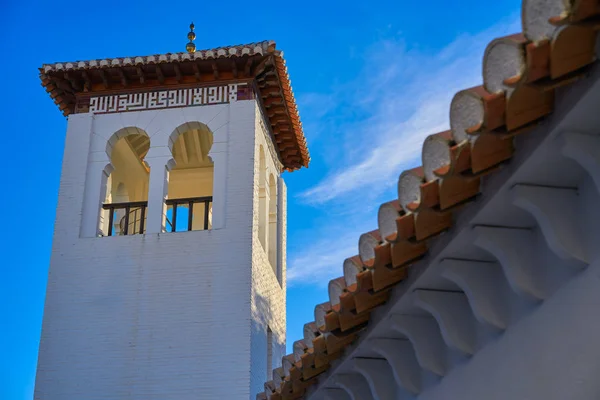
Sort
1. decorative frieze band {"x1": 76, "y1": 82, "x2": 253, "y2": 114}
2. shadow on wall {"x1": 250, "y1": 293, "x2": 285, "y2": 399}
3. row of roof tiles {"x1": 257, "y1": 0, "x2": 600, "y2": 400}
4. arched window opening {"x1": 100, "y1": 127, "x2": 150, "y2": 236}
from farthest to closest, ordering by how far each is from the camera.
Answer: decorative frieze band {"x1": 76, "y1": 82, "x2": 253, "y2": 114}, arched window opening {"x1": 100, "y1": 127, "x2": 150, "y2": 236}, shadow on wall {"x1": 250, "y1": 293, "x2": 285, "y2": 399}, row of roof tiles {"x1": 257, "y1": 0, "x2": 600, "y2": 400}

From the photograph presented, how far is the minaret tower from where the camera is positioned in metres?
13.0

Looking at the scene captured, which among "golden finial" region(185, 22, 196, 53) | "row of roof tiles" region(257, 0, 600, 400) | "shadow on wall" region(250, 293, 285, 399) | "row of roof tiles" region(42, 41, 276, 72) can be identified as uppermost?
"golden finial" region(185, 22, 196, 53)

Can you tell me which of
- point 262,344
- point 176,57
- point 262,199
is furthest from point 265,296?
point 176,57

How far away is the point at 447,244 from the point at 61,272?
1057 cm

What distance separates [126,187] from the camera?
16312mm

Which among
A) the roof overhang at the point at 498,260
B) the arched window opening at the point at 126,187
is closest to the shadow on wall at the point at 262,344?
the arched window opening at the point at 126,187

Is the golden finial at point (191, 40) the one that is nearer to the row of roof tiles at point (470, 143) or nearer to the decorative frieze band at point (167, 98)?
the decorative frieze band at point (167, 98)

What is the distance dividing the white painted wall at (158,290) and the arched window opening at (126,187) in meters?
0.29

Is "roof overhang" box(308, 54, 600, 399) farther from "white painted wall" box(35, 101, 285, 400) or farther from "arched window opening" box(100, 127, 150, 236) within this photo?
"arched window opening" box(100, 127, 150, 236)

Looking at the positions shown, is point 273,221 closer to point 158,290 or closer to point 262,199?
point 262,199

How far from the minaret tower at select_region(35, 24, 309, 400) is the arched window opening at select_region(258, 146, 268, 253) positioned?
26 mm

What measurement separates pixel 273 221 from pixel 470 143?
13292 mm

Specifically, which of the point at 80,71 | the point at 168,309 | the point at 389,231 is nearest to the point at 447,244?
the point at 389,231

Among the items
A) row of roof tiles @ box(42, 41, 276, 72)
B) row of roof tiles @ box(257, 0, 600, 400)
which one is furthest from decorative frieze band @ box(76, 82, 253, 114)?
row of roof tiles @ box(257, 0, 600, 400)
